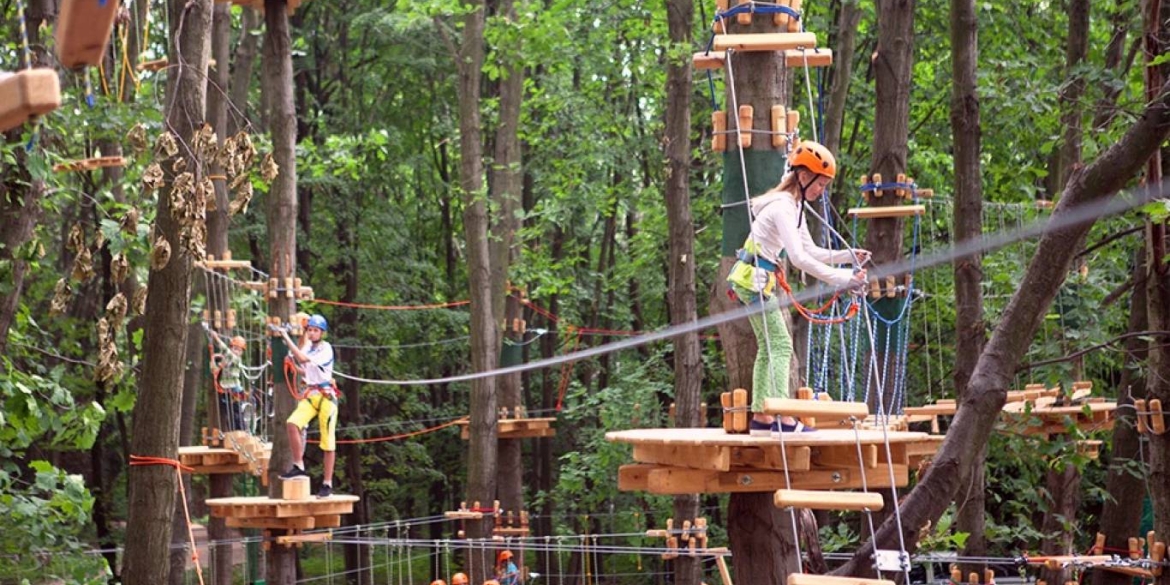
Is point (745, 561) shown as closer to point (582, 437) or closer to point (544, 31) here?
point (544, 31)

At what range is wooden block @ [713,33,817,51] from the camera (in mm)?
7117

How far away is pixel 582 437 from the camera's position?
24.3 meters

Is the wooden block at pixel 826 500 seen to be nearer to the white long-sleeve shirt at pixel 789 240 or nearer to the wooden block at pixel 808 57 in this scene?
the white long-sleeve shirt at pixel 789 240

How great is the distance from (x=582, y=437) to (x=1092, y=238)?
1358 centimetres

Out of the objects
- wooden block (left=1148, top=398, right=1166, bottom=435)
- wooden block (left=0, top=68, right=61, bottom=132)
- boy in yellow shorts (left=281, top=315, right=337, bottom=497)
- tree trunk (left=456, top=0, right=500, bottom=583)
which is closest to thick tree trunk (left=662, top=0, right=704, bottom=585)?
tree trunk (left=456, top=0, right=500, bottom=583)

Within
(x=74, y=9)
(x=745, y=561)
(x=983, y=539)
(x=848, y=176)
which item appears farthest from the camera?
(x=848, y=176)

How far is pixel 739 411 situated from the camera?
691cm

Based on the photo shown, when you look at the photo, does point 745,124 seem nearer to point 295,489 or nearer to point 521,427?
point 295,489

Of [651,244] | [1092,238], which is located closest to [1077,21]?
[1092,238]

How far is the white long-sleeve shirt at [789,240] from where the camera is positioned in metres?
6.78

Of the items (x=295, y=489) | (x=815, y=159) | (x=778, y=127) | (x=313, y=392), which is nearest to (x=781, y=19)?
(x=778, y=127)

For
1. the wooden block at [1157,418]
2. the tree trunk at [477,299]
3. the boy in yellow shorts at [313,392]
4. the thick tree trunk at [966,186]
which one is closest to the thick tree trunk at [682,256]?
the tree trunk at [477,299]

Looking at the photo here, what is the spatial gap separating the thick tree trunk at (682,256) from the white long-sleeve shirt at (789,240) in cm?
914

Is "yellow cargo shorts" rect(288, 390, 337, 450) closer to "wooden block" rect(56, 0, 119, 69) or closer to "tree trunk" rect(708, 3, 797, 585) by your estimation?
"tree trunk" rect(708, 3, 797, 585)
